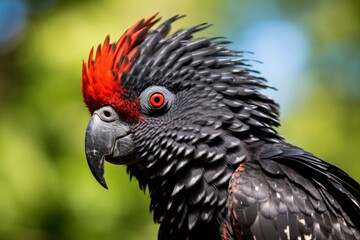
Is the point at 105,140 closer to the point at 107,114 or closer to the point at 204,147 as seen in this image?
the point at 107,114

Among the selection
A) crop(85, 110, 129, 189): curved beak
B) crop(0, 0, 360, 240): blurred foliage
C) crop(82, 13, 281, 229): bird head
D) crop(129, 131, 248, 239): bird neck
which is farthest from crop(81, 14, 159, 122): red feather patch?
crop(0, 0, 360, 240): blurred foliage

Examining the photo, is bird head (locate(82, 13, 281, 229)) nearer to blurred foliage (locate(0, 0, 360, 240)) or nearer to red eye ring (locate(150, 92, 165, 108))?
red eye ring (locate(150, 92, 165, 108))

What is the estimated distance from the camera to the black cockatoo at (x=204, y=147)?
192 inches

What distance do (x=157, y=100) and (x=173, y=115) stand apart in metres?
0.17

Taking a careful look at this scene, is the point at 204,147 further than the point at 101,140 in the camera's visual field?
No

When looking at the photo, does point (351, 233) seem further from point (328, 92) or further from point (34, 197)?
point (328, 92)

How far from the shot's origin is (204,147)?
203 inches

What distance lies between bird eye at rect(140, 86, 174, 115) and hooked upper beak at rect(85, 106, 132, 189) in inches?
9.0

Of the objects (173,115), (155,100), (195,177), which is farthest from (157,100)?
(195,177)

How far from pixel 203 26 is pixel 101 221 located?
11.5 feet

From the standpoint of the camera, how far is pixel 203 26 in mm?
5965

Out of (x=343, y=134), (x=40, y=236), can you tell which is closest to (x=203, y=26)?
(x=40, y=236)

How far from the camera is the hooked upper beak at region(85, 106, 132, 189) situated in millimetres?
5293

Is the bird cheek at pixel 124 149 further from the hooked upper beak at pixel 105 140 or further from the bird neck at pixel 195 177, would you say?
the bird neck at pixel 195 177
